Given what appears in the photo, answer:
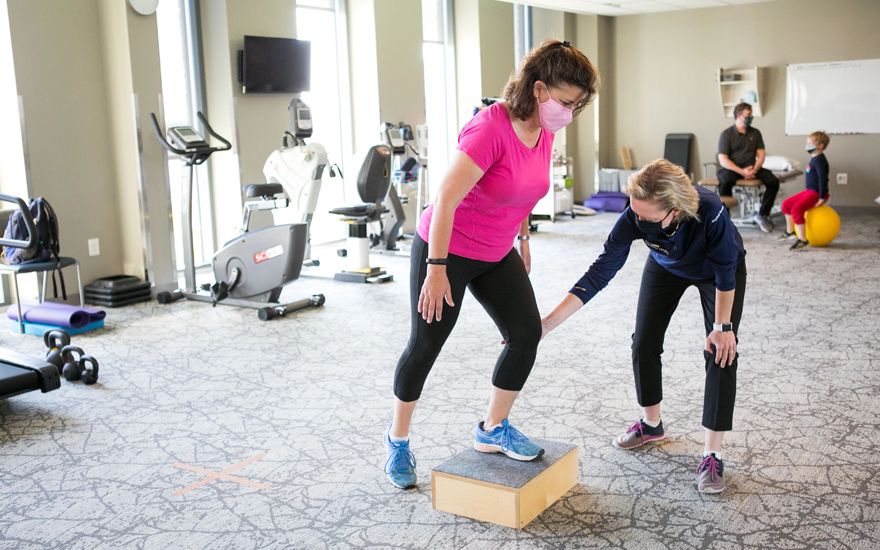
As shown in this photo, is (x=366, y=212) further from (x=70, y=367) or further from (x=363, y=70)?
(x=70, y=367)

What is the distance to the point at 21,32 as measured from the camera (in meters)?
5.48

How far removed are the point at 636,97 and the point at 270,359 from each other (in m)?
8.74

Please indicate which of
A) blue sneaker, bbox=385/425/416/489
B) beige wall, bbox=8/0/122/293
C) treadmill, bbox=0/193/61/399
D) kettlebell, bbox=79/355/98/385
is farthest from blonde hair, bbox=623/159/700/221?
beige wall, bbox=8/0/122/293

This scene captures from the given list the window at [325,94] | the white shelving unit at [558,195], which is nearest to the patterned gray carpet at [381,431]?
the window at [325,94]

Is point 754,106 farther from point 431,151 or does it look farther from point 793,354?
point 793,354

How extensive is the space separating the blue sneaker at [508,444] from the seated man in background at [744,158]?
719 centimetres

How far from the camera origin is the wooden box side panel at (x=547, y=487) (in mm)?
2445

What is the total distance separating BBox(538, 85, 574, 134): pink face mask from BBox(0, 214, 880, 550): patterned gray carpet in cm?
125

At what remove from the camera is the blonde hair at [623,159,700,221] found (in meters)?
2.36

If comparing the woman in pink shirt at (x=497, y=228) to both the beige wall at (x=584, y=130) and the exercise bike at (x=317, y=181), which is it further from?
the beige wall at (x=584, y=130)

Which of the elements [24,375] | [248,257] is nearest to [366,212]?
[248,257]

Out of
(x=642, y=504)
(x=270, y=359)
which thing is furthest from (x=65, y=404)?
(x=642, y=504)

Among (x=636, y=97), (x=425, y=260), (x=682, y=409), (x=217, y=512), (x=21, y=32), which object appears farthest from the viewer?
(x=636, y=97)

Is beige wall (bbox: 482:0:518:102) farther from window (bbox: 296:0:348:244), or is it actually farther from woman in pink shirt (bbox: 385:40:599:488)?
woman in pink shirt (bbox: 385:40:599:488)
